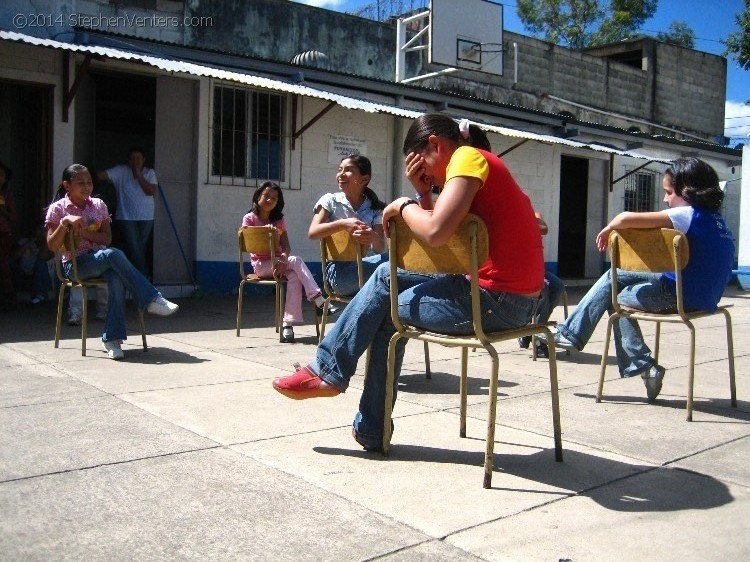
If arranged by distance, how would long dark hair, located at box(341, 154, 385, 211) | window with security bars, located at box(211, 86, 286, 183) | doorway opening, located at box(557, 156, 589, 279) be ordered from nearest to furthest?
long dark hair, located at box(341, 154, 385, 211), window with security bars, located at box(211, 86, 286, 183), doorway opening, located at box(557, 156, 589, 279)

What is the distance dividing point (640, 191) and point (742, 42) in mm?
7977

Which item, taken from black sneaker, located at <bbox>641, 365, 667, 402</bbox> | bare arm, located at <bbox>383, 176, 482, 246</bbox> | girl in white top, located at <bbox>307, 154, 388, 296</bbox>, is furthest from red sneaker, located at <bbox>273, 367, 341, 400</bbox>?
black sneaker, located at <bbox>641, 365, 667, 402</bbox>

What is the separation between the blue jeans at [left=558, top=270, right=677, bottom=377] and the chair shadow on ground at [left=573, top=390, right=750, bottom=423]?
0.54ft

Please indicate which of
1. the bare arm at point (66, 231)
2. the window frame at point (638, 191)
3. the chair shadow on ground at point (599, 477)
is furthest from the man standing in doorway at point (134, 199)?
the window frame at point (638, 191)

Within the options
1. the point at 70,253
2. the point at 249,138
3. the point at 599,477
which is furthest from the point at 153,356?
the point at 249,138

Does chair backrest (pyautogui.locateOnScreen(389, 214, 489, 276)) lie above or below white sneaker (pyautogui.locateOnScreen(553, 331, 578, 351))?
above

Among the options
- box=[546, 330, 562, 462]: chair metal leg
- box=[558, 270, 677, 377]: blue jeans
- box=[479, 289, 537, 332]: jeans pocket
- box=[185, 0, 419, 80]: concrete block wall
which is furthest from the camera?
box=[185, 0, 419, 80]: concrete block wall

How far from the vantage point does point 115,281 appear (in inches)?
221

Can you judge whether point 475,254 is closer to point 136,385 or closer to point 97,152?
point 136,385

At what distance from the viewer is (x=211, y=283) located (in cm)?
1055

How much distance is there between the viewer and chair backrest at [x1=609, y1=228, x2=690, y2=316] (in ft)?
13.8

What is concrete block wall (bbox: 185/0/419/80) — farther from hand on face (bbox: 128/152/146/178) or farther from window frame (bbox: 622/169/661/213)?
window frame (bbox: 622/169/661/213)

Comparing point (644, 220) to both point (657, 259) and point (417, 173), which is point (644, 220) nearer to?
point (657, 259)

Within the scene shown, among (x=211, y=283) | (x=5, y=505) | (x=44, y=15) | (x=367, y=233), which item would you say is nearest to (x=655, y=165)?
(x=211, y=283)
